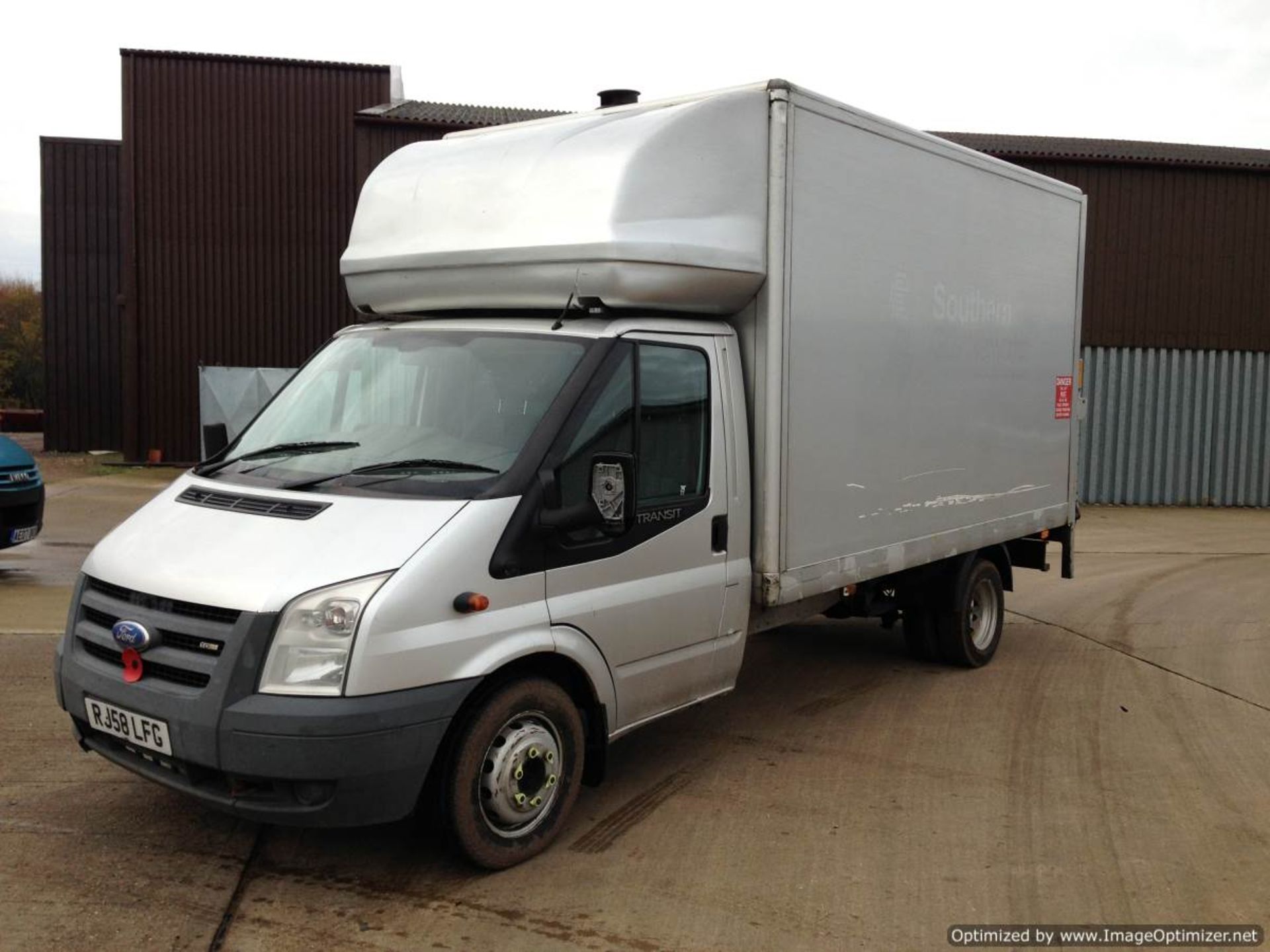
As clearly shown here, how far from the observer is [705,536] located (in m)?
5.17

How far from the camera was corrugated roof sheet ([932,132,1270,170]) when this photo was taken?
1886cm

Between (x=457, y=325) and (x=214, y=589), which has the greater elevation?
(x=457, y=325)

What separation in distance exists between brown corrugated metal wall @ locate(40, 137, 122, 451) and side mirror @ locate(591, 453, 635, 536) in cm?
2206

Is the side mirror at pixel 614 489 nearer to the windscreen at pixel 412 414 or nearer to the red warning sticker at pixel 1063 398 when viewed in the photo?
the windscreen at pixel 412 414

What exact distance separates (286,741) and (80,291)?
76.2 ft

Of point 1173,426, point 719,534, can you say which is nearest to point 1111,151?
point 1173,426

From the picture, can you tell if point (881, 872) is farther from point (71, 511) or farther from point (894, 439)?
point (71, 511)

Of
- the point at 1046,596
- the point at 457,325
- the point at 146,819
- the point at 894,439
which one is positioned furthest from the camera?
the point at 1046,596

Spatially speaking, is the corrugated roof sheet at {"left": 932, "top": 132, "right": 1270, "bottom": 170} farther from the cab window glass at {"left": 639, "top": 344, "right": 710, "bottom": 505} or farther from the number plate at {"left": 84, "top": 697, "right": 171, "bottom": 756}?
the number plate at {"left": 84, "top": 697, "right": 171, "bottom": 756}

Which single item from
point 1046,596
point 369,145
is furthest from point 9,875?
point 369,145

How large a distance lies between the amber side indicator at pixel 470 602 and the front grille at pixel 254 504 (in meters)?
0.65

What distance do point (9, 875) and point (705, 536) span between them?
299 cm

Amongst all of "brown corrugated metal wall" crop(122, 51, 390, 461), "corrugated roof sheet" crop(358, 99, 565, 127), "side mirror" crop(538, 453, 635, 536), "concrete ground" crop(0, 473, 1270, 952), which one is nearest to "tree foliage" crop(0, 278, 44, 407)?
"brown corrugated metal wall" crop(122, 51, 390, 461)

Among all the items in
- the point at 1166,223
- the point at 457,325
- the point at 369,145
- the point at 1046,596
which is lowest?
the point at 1046,596
